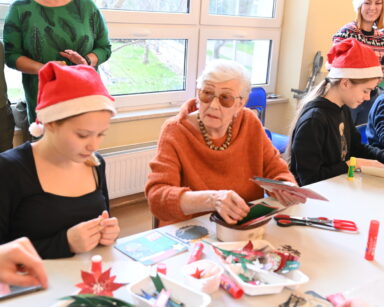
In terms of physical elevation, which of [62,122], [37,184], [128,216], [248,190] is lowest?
[128,216]

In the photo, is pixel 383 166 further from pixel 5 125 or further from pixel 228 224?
pixel 5 125

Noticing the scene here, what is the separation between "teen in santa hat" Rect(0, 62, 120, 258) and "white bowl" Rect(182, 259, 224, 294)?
260 mm

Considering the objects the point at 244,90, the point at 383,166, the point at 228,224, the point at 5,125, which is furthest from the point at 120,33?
the point at 228,224

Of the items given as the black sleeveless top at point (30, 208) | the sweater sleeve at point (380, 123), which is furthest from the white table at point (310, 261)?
the sweater sleeve at point (380, 123)

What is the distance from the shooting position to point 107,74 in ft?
10.1

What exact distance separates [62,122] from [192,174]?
0.61 metres

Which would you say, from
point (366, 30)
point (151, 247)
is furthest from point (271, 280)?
point (366, 30)

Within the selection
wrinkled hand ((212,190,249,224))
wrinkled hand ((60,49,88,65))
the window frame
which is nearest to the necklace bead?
wrinkled hand ((212,190,249,224))

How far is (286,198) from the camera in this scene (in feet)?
5.35

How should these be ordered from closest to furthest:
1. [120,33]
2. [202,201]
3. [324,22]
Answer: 1. [202,201]
2. [120,33]
3. [324,22]

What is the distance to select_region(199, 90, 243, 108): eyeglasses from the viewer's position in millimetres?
1687

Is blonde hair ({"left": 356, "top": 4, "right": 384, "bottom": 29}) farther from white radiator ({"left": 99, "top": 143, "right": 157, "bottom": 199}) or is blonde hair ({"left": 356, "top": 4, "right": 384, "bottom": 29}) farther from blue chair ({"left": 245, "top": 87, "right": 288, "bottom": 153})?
white radiator ({"left": 99, "top": 143, "right": 157, "bottom": 199})

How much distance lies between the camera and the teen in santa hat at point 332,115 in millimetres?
2109

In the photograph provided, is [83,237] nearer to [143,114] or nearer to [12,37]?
[12,37]
